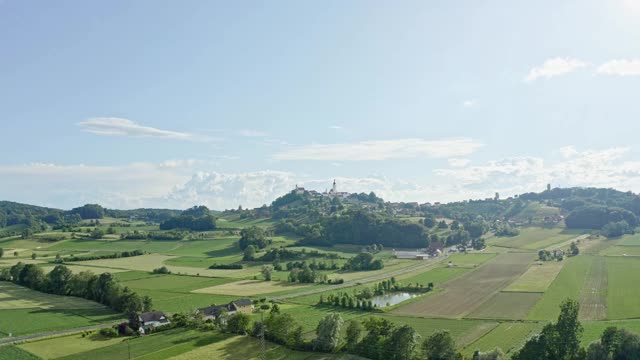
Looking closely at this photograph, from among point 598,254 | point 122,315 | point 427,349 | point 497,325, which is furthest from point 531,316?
point 598,254

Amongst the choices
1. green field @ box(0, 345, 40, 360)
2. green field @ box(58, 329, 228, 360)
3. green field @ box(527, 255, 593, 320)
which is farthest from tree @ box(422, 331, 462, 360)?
green field @ box(0, 345, 40, 360)

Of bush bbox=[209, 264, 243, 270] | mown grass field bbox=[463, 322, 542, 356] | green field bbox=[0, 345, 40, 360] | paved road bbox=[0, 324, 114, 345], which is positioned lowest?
mown grass field bbox=[463, 322, 542, 356]

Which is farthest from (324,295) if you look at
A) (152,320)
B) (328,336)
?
(328,336)

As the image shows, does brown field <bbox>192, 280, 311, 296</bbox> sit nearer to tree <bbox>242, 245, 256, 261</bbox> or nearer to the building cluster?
the building cluster

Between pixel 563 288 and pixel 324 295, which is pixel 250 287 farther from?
pixel 563 288

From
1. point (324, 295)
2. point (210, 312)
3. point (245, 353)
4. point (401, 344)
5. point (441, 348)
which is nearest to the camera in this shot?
point (441, 348)
